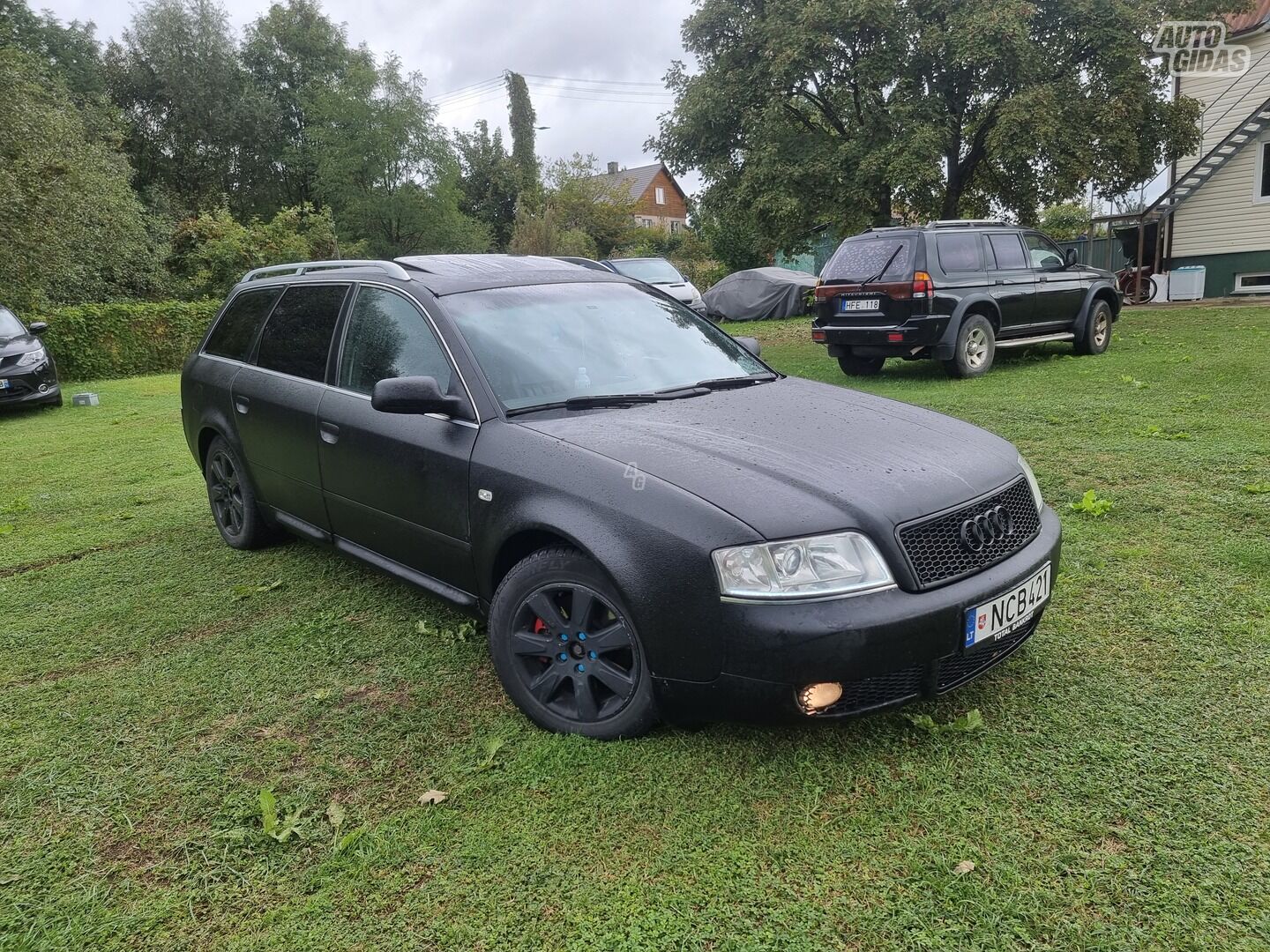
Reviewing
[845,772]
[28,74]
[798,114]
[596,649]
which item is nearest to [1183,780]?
[845,772]

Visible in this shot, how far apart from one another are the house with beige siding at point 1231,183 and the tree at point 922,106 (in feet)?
13.0

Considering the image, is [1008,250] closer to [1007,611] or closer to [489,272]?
[489,272]

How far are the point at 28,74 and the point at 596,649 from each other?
20.6 metres

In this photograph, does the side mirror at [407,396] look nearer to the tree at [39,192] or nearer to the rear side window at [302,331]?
the rear side window at [302,331]

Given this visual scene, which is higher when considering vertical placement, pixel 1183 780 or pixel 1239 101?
pixel 1239 101

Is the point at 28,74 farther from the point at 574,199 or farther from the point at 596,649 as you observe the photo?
the point at 574,199

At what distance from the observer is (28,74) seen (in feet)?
55.7

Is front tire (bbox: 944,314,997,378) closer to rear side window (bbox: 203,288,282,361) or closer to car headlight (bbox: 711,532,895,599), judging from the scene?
rear side window (bbox: 203,288,282,361)

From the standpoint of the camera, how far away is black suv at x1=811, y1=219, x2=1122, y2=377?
9414mm

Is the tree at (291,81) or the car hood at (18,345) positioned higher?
the tree at (291,81)

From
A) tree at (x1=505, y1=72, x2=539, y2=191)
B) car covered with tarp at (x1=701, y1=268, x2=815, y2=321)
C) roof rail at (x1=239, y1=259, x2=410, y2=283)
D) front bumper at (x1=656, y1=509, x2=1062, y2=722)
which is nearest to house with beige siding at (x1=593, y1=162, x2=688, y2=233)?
tree at (x1=505, y1=72, x2=539, y2=191)

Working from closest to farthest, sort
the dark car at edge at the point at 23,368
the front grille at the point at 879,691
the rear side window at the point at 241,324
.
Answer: the front grille at the point at 879,691
the rear side window at the point at 241,324
the dark car at edge at the point at 23,368

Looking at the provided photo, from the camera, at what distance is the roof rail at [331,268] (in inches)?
147

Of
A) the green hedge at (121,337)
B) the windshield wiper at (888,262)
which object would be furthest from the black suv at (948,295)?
the green hedge at (121,337)
